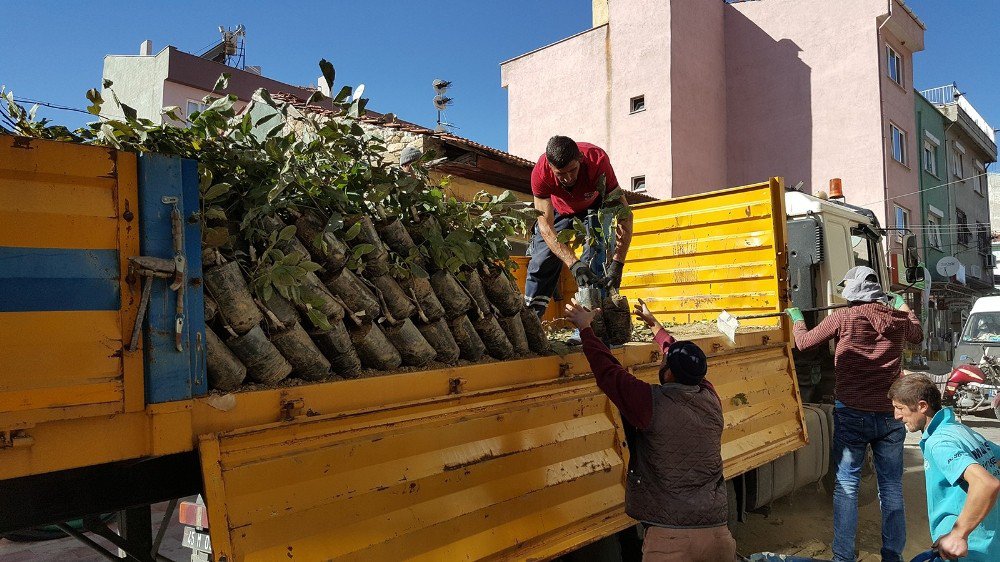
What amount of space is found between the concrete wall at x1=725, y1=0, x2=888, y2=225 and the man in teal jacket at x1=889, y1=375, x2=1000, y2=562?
1843 centimetres

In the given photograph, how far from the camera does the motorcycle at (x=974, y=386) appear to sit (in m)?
11.1

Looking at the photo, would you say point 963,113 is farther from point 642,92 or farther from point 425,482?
point 425,482

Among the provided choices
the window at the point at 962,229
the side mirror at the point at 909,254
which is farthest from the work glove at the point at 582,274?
the window at the point at 962,229

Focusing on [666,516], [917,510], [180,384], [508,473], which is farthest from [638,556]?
[917,510]

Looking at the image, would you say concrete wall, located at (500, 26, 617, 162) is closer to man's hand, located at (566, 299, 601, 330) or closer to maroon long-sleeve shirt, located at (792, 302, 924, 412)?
maroon long-sleeve shirt, located at (792, 302, 924, 412)

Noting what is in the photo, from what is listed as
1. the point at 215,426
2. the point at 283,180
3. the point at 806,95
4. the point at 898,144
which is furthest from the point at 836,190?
the point at 898,144

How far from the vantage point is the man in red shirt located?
12.6 feet

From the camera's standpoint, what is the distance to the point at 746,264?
5.43 meters

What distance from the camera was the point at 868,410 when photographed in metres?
4.48

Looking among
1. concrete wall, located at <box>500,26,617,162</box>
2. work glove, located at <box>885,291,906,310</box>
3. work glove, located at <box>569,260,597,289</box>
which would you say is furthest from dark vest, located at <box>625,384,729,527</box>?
concrete wall, located at <box>500,26,617,162</box>

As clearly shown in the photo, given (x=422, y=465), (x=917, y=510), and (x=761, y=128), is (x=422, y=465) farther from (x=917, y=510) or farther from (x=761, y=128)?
(x=761, y=128)

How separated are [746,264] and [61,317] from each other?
4.93 metres

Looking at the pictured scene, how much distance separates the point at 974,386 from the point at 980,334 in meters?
1.63

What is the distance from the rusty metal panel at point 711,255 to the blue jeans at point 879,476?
1.10 meters
